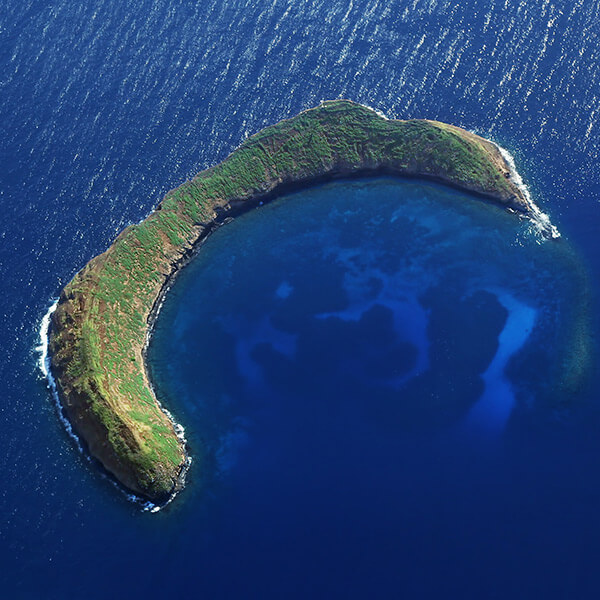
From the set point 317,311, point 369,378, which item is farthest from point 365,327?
point 369,378

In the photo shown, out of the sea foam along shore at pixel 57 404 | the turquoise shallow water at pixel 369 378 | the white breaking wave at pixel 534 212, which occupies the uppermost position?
the white breaking wave at pixel 534 212

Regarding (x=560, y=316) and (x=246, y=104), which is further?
(x=246, y=104)

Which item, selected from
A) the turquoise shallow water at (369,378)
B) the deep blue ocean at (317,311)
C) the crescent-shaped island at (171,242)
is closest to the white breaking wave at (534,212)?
the crescent-shaped island at (171,242)

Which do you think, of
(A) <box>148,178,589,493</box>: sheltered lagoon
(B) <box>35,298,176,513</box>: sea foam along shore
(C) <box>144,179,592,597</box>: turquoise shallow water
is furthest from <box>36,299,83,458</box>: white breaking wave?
(C) <box>144,179,592,597</box>: turquoise shallow water

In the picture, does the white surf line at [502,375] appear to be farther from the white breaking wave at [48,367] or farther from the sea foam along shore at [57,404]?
the white breaking wave at [48,367]

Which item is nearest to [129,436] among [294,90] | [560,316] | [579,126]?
[560,316]

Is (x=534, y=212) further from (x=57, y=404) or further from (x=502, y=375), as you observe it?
(x=57, y=404)

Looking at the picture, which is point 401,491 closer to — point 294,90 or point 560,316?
point 560,316
